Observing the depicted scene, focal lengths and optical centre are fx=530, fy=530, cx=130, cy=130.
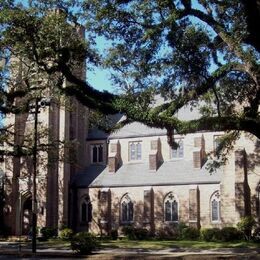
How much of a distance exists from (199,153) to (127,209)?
336 inches

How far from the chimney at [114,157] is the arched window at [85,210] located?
12.5 ft

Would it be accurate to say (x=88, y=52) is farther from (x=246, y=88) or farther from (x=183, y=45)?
(x=246, y=88)

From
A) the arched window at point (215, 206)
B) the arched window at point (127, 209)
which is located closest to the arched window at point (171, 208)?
the arched window at point (215, 206)

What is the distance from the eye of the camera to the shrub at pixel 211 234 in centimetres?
4091

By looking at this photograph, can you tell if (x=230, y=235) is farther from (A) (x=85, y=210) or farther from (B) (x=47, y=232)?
(A) (x=85, y=210)

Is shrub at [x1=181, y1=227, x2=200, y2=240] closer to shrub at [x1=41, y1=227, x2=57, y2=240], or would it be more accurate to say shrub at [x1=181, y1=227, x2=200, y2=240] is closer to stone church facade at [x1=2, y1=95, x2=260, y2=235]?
stone church facade at [x1=2, y1=95, x2=260, y2=235]

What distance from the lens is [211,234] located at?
4153 cm

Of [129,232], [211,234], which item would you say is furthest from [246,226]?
[129,232]

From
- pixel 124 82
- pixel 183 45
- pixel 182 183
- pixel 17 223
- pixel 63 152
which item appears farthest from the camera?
pixel 17 223

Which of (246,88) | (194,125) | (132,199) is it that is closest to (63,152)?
(132,199)

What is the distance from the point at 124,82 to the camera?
2416 cm

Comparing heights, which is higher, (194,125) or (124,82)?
(124,82)

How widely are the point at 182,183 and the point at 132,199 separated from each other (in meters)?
5.27

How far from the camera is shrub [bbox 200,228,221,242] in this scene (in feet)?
134
